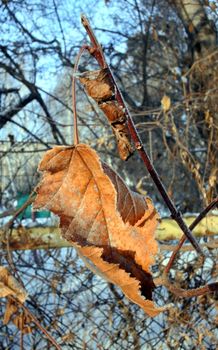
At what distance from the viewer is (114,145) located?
4.32 m

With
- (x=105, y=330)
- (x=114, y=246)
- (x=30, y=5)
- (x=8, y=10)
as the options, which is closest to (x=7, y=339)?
(x=105, y=330)

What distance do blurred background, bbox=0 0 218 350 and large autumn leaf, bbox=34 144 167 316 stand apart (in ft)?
1.82

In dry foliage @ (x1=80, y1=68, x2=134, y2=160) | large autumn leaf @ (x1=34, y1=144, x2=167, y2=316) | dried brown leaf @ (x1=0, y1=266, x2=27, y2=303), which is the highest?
dry foliage @ (x1=80, y1=68, x2=134, y2=160)

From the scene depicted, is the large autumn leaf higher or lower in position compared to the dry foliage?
lower

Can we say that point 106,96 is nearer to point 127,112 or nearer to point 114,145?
point 127,112

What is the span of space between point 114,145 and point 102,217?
3.52 m

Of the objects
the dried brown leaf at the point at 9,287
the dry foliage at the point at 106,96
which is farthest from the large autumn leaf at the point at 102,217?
the dried brown leaf at the point at 9,287

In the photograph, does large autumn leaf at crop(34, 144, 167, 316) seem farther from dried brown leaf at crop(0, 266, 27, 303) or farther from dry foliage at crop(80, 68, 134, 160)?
dried brown leaf at crop(0, 266, 27, 303)

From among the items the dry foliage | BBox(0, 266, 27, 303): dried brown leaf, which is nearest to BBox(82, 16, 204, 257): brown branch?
the dry foliage

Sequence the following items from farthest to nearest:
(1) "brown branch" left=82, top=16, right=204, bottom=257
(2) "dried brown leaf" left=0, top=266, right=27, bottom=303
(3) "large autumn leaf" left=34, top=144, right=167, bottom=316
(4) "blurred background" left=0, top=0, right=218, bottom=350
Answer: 1. (4) "blurred background" left=0, top=0, right=218, bottom=350
2. (2) "dried brown leaf" left=0, top=266, right=27, bottom=303
3. (3) "large autumn leaf" left=34, top=144, right=167, bottom=316
4. (1) "brown branch" left=82, top=16, right=204, bottom=257

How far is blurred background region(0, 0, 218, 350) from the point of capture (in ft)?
8.31

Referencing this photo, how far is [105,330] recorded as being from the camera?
2646mm

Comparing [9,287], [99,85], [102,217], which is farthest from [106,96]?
[9,287]

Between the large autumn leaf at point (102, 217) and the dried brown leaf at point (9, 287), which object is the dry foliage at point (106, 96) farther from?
the dried brown leaf at point (9, 287)
